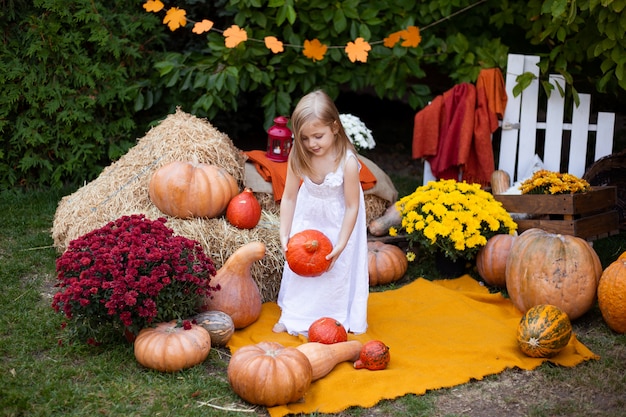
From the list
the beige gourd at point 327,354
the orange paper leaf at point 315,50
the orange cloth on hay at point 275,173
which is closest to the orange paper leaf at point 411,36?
the orange paper leaf at point 315,50

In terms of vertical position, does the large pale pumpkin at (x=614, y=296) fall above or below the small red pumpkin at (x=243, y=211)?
below

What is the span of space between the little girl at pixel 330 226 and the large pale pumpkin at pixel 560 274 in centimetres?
107

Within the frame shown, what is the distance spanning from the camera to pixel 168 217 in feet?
17.0

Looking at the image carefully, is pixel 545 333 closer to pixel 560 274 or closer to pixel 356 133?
pixel 560 274

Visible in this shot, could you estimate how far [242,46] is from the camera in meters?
6.75

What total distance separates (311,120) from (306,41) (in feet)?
8.65

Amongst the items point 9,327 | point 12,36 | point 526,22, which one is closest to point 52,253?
point 9,327

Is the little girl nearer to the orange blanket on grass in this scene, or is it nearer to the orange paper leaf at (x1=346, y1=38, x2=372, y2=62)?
the orange blanket on grass

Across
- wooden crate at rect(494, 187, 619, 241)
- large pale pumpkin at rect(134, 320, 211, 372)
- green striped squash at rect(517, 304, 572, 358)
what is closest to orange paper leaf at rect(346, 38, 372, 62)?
wooden crate at rect(494, 187, 619, 241)

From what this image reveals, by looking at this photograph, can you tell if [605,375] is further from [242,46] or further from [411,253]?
[242,46]

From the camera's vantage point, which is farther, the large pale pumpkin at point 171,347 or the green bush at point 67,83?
the green bush at point 67,83

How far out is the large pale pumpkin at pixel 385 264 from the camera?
5535 millimetres

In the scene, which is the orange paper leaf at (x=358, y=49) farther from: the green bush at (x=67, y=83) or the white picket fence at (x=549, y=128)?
the green bush at (x=67, y=83)

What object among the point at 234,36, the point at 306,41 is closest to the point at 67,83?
the point at 234,36
